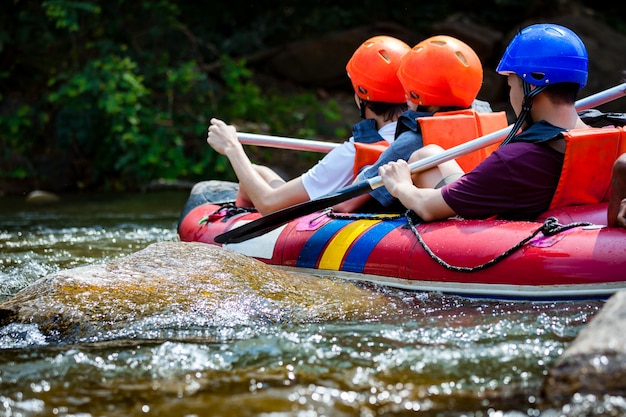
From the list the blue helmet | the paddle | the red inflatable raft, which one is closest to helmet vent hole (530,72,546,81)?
the blue helmet

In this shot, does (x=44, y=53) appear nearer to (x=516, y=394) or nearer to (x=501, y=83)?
(x=501, y=83)

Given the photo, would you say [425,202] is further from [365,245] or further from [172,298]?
[172,298]

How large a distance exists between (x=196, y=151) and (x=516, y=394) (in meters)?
8.39

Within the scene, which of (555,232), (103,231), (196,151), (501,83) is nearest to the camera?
(555,232)

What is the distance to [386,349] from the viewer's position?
10.2 ft

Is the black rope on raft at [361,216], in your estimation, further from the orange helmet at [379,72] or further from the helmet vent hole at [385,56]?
the helmet vent hole at [385,56]

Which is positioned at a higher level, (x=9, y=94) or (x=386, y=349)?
(x=9, y=94)

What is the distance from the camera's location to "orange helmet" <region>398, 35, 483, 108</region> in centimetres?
454

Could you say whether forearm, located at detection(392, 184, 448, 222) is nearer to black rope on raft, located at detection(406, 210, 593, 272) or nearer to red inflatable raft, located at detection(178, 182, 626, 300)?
red inflatable raft, located at detection(178, 182, 626, 300)

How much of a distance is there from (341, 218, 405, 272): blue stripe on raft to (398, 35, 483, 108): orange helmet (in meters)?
0.73

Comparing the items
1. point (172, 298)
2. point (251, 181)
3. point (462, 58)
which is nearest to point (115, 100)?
point (251, 181)

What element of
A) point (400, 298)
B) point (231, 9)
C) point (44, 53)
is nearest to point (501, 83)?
point (231, 9)

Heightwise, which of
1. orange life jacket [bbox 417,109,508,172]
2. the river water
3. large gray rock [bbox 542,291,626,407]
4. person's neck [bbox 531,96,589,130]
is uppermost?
person's neck [bbox 531,96,589,130]

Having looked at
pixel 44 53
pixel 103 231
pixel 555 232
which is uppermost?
pixel 44 53
